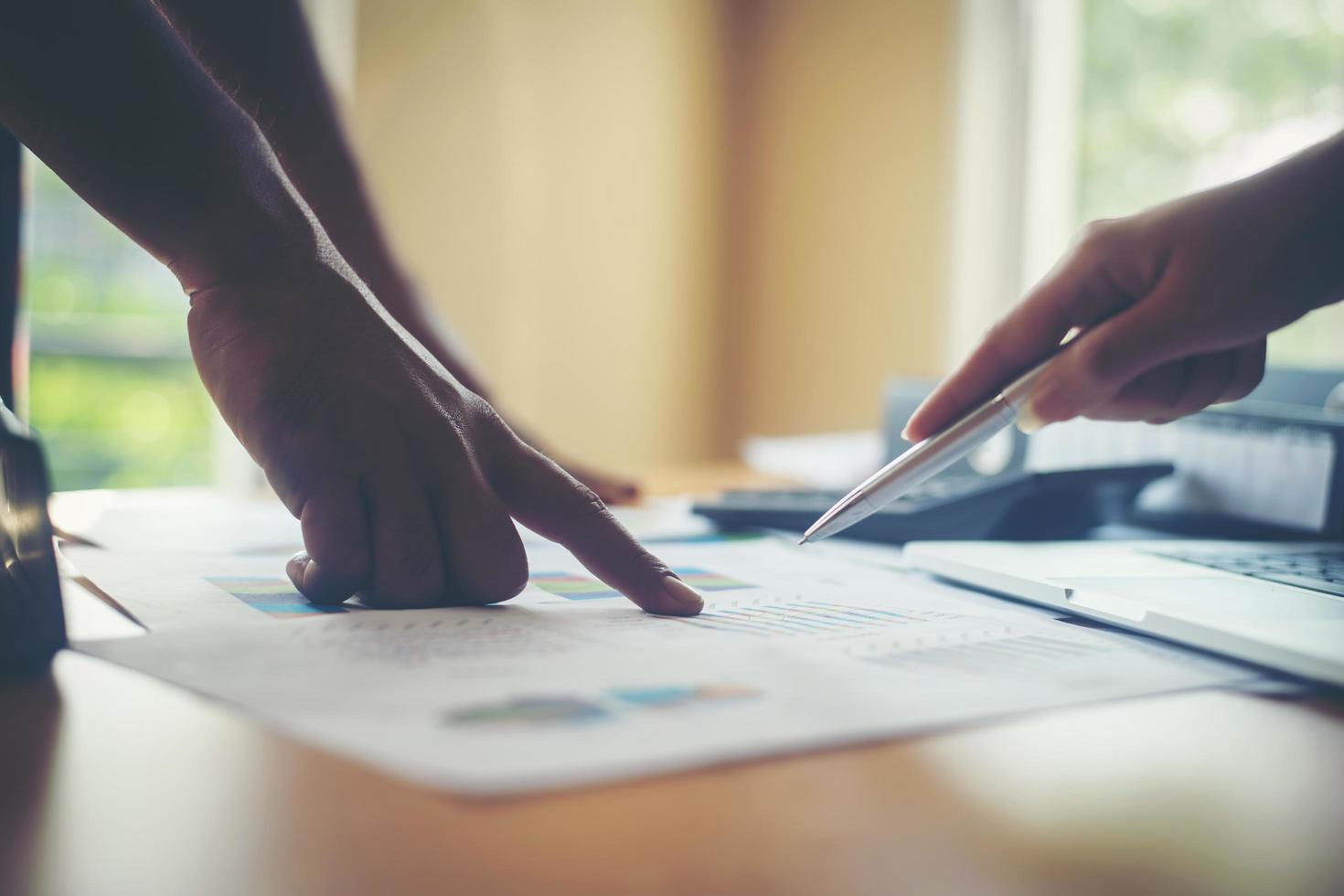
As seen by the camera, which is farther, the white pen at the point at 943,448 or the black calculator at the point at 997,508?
the black calculator at the point at 997,508

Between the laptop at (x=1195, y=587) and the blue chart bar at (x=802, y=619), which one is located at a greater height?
the laptop at (x=1195, y=587)

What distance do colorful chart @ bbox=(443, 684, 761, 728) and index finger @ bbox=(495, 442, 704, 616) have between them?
0.15 m

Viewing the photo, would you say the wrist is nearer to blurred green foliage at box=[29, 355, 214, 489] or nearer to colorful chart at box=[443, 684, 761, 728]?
colorful chart at box=[443, 684, 761, 728]

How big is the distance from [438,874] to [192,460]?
355cm

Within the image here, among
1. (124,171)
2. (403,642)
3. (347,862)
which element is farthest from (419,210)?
(347,862)

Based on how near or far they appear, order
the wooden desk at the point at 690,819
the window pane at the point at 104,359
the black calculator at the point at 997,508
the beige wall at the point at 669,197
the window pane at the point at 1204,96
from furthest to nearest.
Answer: the window pane at the point at 104,359 < the beige wall at the point at 669,197 < the window pane at the point at 1204,96 < the black calculator at the point at 997,508 < the wooden desk at the point at 690,819

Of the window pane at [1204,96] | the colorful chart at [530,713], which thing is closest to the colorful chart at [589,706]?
the colorful chart at [530,713]

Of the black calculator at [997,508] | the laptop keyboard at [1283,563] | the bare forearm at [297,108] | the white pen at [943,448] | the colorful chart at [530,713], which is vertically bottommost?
the colorful chart at [530,713]

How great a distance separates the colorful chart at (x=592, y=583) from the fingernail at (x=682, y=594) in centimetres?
5

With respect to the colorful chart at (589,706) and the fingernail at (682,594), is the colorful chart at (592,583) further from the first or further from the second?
the colorful chart at (589,706)

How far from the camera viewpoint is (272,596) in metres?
0.47

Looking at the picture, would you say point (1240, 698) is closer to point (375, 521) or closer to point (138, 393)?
point (375, 521)

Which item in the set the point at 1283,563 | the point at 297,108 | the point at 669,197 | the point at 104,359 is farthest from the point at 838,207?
the point at 1283,563

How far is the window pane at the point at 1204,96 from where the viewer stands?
1885 mm
